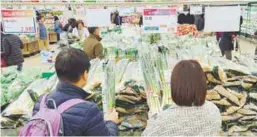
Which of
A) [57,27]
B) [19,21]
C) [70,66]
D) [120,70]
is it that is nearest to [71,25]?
[57,27]

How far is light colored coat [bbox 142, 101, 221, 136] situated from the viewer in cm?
186

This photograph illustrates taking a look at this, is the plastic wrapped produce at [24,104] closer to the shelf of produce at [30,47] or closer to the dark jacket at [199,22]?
the dark jacket at [199,22]

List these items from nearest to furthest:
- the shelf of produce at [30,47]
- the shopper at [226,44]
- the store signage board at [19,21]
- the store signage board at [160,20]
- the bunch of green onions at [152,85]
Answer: the bunch of green onions at [152,85] → the store signage board at [19,21] → the store signage board at [160,20] → the shopper at [226,44] → the shelf of produce at [30,47]

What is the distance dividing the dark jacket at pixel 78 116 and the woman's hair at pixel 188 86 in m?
0.42

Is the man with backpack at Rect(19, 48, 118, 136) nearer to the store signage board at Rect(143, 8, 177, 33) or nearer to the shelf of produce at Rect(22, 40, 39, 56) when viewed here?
the store signage board at Rect(143, 8, 177, 33)

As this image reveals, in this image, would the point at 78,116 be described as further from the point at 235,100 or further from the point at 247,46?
the point at 247,46

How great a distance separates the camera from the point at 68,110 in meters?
1.80

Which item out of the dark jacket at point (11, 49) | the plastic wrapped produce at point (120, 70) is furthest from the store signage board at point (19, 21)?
the dark jacket at point (11, 49)

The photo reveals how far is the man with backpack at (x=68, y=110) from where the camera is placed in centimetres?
177

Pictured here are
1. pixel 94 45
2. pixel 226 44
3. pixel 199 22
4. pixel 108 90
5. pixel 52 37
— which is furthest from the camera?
pixel 52 37

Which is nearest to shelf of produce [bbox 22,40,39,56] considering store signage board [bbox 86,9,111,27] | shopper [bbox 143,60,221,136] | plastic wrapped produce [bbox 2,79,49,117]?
store signage board [bbox 86,9,111,27]

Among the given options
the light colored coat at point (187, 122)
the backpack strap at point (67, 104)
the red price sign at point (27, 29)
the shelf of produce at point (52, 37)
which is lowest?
the shelf of produce at point (52, 37)

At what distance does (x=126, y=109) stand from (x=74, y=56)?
87 centimetres

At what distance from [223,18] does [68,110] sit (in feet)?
5.60
